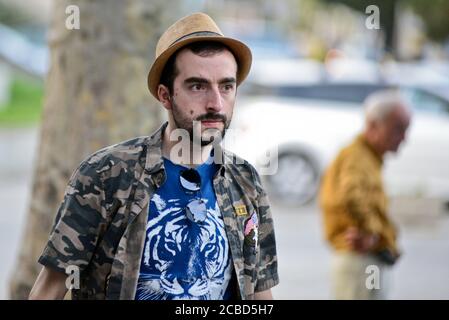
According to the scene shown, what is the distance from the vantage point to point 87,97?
6289mm

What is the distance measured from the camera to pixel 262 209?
3.54 metres

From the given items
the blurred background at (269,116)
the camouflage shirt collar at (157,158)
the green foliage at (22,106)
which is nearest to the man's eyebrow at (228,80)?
the camouflage shirt collar at (157,158)

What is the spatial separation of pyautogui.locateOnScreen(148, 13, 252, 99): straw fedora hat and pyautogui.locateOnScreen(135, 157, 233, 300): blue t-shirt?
301 millimetres

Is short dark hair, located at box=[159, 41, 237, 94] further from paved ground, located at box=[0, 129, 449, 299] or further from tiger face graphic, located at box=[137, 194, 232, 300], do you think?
paved ground, located at box=[0, 129, 449, 299]

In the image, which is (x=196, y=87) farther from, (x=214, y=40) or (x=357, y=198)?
(x=357, y=198)

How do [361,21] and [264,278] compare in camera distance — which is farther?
[361,21]

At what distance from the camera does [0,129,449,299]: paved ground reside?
33.4 ft

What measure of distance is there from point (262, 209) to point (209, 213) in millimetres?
254

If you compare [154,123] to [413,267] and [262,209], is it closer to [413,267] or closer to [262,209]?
[262,209]

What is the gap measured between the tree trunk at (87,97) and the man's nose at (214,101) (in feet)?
9.86

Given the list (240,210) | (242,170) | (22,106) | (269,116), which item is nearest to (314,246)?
(269,116)

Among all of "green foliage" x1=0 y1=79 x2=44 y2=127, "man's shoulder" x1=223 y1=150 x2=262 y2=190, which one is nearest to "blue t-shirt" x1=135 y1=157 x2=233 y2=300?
"man's shoulder" x1=223 y1=150 x2=262 y2=190

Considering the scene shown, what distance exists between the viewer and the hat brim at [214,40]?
132 inches
